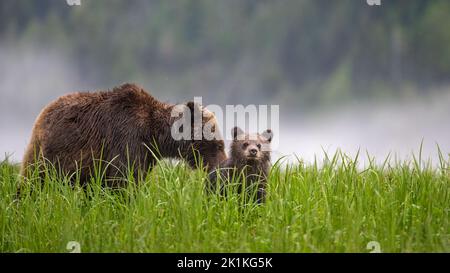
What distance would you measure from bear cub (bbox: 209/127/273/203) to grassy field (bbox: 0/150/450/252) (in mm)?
171

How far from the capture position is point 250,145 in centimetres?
627

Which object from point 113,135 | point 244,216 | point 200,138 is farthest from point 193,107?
point 244,216

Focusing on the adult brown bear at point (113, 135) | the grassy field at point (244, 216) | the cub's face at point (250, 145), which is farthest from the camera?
the adult brown bear at point (113, 135)

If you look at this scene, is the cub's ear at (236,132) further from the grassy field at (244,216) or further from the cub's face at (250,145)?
the grassy field at (244,216)

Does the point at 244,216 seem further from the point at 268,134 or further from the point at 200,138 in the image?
the point at 200,138

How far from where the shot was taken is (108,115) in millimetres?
6789

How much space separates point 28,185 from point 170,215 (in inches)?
66.3

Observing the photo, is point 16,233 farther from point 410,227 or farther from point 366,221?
point 410,227

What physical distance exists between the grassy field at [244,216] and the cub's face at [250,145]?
362 millimetres

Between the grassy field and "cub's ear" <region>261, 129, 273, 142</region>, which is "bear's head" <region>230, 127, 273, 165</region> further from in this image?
the grassy field

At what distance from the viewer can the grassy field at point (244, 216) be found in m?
5.27

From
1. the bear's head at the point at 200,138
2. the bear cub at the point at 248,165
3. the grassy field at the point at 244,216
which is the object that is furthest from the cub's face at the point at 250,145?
the bear's head at the point at 200,138

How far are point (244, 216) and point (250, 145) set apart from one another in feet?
2.43

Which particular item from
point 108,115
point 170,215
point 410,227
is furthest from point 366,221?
point 108,115
